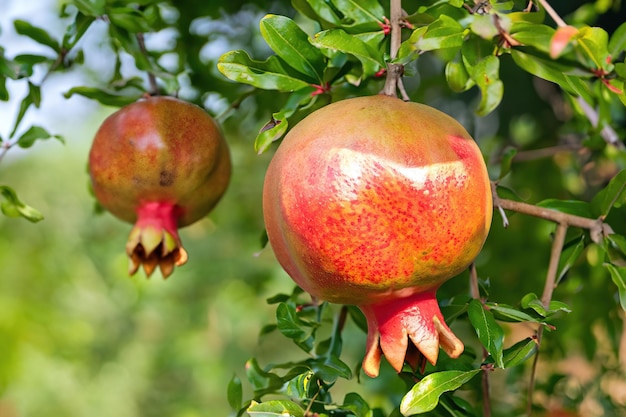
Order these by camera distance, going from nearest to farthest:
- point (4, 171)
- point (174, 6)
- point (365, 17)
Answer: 1. point (365, 17)
2. point (174, 6)
3. point (4, 171)

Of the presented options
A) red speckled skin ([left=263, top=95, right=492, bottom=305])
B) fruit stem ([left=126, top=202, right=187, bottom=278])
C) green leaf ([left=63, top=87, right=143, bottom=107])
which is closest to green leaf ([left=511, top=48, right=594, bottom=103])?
red speckled skin ([left=263, top=95, right=492, bottom=305])

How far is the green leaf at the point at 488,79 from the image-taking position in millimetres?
688

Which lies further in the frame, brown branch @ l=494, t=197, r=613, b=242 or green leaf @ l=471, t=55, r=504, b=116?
brown branch @ l=494, t=197, r=613, b=242

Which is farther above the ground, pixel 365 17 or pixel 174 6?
pixel 365 17

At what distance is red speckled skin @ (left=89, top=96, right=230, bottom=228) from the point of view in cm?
92

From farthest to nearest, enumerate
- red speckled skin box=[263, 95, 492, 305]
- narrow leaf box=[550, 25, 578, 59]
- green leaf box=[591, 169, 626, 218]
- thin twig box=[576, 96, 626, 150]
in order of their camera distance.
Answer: thin twig box=[576, 96, 626, 150]
green leaf box=[591, 169, 626, 218]
red speckled skin box=[263, 95, 492, 305]
narrow leaf box=[550, 25, 578, 59]

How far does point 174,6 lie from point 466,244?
1011 millimetres

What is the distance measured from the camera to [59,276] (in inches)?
124

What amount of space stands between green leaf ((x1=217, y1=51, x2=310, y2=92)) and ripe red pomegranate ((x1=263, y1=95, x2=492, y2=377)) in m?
0.14

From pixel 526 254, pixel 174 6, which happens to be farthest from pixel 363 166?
pixel 526 254

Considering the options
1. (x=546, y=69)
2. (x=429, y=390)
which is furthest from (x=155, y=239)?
(x=546, y=69)

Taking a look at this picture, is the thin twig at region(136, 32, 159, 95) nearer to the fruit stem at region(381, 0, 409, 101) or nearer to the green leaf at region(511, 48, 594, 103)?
the fruit stem at region(381, 0, 409, 101)

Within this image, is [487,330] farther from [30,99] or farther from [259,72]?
[30,99]

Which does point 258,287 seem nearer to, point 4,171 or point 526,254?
point 526,254
